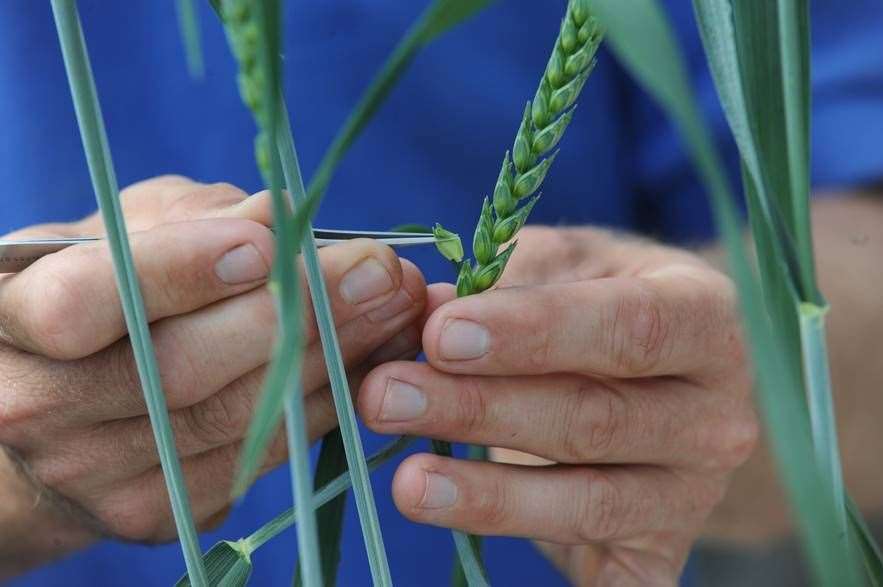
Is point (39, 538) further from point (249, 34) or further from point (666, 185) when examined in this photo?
point (666, 185)

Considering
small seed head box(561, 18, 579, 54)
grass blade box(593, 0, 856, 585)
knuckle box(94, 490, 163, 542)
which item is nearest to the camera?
grass blade box(593, 0, 856, 585)

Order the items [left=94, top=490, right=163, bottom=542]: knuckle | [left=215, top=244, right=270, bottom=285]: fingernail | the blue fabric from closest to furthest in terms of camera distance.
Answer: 1. [left=215, top=244, right=270, bottom=285]: fingernail
2. [left=94, top=490, right=163, bottom=542]: knuckle
3. the blue fabric

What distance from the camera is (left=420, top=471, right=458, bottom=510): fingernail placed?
0.35 metres

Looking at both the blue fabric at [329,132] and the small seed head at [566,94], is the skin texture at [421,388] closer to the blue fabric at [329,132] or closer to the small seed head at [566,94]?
the small seed head at [566,94]

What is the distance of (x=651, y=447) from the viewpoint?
0.40 meters

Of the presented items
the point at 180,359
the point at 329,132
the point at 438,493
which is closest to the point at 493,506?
the point at 438,493

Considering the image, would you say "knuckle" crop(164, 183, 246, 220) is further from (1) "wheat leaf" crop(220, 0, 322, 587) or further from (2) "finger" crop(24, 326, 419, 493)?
(1) "wheat leaf" crop(220, 0, 322, 587)

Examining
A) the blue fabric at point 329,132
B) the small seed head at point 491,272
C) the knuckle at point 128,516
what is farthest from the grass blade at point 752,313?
the blue fabric at point 329,132

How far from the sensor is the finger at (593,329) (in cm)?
32

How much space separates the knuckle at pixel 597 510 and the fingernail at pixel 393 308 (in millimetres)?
118

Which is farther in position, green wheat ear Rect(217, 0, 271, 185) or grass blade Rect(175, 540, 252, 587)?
grass blade Rect(175, 540, 252, 587)

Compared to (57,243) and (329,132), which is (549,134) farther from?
(329,132)

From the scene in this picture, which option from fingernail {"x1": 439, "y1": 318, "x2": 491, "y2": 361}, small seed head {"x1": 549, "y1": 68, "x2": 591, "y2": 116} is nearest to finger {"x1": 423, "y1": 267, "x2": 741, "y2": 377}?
fingernail {"x1": 439, "y1": 318, "x2": 491, "y2": 361}

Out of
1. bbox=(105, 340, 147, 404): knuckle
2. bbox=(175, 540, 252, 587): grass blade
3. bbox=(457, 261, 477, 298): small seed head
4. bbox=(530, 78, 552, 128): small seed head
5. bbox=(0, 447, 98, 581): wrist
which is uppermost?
bbox=(530, 78, 552, 128): small seed head
